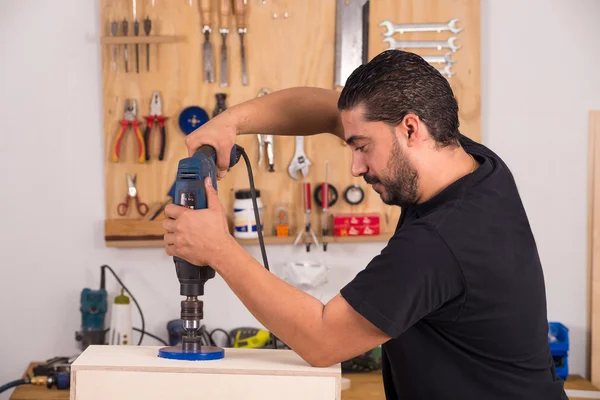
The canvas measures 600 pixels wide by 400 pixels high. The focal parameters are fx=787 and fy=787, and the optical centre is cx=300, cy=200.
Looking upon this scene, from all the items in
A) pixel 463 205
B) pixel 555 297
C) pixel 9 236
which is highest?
pixel 463 205

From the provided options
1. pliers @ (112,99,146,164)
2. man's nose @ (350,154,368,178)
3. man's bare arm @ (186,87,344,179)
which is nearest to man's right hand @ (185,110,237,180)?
man's bare arm @ (186,87,344,179)

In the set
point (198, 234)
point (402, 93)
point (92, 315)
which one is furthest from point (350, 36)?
point (198, 234)

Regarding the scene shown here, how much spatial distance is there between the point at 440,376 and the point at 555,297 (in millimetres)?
1696

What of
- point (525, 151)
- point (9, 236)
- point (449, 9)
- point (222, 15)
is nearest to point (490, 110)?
point (525, 151)

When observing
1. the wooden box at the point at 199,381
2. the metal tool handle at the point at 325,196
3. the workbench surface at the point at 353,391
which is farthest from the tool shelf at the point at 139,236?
the wooden box at the point at 199,381

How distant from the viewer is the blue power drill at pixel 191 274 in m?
1.41

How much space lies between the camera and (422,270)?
51.1 inches

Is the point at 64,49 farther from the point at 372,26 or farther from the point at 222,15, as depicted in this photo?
the point at 372,26

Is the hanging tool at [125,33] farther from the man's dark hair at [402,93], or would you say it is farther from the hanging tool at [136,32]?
the man's dark hair at [402,93]

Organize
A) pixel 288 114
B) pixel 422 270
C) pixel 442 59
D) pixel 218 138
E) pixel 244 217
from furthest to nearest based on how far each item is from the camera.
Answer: pixel 442 59
pixel 244 217
pixel 288 114
pixel 218 138
pixel 422 270

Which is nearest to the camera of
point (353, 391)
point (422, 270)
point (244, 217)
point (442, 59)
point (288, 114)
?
point (422, 270)

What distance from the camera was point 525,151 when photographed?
294cm

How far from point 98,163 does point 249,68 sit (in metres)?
0.65

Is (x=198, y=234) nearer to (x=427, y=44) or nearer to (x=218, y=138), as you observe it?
(x=218, y=138)
